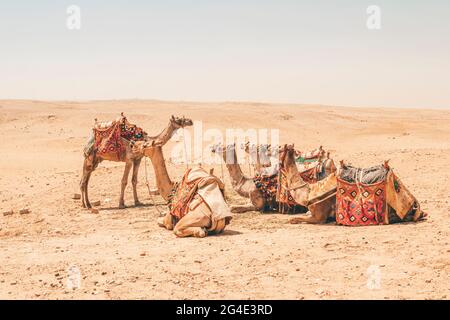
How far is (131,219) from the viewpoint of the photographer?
11.9 m

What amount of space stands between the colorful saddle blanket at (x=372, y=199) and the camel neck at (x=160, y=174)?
2932mm

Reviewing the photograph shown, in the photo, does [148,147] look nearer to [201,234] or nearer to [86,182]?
[201,234]

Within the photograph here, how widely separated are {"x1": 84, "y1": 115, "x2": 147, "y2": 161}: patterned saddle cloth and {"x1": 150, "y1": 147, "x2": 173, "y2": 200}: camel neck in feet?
9.30

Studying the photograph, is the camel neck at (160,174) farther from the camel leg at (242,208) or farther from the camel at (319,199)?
the camel at (319,199)

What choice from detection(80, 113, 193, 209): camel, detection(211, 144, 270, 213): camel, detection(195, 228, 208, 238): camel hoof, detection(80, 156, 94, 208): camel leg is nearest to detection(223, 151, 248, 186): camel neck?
detection(211, 144, 270, 213): camel

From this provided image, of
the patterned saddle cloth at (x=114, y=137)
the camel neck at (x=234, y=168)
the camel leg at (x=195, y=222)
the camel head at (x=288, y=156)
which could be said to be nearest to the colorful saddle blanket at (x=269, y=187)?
the camel neck at (x=234, y=168)

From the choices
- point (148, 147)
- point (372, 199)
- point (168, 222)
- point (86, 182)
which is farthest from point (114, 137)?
point (372, 199)

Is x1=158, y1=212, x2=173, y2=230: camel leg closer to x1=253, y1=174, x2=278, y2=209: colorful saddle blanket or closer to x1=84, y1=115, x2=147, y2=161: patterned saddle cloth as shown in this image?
x1=253, y1=174, x2=278, y2=209: colorful saddle blanket

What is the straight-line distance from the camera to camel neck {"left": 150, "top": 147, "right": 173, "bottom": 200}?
10.7 meters

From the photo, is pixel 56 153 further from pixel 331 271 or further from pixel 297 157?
pixel 331 271

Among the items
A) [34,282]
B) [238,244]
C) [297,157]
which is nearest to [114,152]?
[297,157]

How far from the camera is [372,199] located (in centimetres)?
1000
